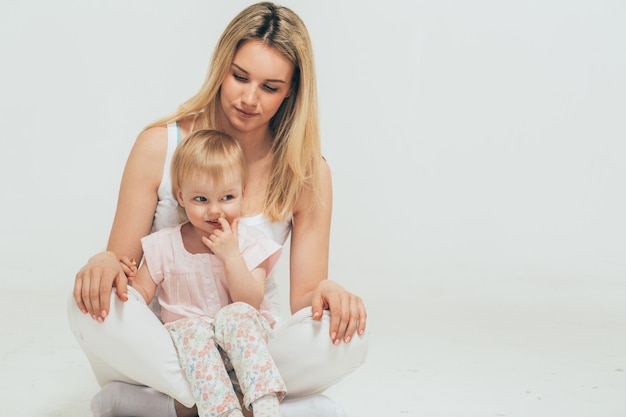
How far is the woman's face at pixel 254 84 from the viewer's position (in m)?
2.69

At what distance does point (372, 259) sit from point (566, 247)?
30.5 inches

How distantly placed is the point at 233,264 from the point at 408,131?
6.31 ft

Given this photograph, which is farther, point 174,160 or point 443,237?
point 443,237

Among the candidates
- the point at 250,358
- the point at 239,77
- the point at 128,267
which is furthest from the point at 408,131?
the point at 250,358

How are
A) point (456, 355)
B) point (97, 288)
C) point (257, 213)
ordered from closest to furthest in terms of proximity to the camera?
1. point (97, 288)
2. point (257, 213)
3. point (456, 355)

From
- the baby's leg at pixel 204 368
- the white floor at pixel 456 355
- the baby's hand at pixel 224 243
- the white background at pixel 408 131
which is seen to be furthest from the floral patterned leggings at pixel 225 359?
the white background at pixel 408 131

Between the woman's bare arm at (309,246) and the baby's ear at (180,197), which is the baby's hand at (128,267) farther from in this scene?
the woman's bare arm at (309,246)

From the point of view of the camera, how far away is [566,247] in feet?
14.4

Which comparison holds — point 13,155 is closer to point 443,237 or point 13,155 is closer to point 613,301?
point 443,237

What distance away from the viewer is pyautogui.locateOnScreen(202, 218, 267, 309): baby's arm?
8.40 ft

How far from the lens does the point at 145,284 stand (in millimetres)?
2637

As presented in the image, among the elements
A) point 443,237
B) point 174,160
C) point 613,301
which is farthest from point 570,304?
point 174,160

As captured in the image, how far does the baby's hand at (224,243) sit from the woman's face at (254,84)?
0.95ft

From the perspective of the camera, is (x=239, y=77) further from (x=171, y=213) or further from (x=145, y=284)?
(x=145, y=284)
